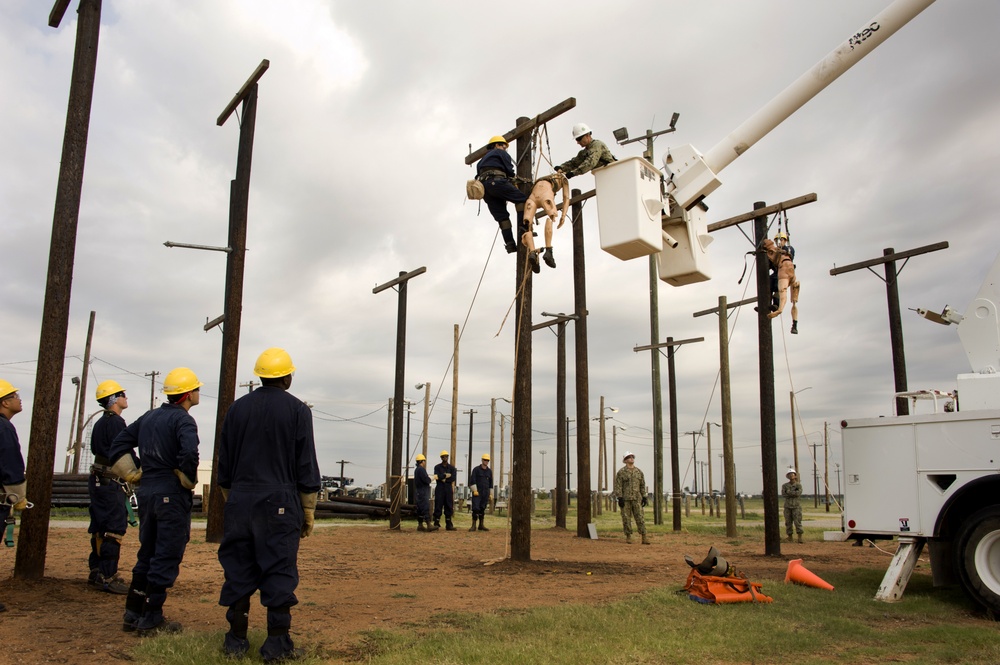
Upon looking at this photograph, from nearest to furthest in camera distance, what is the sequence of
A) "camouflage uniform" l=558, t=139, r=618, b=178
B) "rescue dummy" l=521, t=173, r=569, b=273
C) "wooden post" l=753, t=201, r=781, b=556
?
"camouflage uniform" l=558, t=139, r=618, b=178, "rescue dummy" l=521, t=173, r=569, b=273, "wooden post" l=753, t=201, r=781, b=556

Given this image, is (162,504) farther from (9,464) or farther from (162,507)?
(9,464)

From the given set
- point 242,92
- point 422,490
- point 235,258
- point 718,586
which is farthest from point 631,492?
point 242,92

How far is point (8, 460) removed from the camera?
7047 millimetres

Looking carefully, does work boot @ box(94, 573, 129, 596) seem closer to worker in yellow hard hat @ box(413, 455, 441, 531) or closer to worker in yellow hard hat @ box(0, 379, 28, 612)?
worker in yellow hard hat @ box(0, 379, 28, 612)

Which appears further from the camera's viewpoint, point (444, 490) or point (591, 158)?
point (444, 490)

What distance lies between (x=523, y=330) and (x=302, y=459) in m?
7.12

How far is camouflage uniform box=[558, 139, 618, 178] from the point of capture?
30.4 ft

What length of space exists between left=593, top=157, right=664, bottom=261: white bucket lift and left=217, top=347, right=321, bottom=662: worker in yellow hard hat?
15.2 ft

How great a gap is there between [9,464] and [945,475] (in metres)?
9.83

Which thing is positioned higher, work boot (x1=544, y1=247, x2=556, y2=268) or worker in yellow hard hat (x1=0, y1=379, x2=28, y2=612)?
work boot (x1=544, y1=247, x2=556, y2=268)

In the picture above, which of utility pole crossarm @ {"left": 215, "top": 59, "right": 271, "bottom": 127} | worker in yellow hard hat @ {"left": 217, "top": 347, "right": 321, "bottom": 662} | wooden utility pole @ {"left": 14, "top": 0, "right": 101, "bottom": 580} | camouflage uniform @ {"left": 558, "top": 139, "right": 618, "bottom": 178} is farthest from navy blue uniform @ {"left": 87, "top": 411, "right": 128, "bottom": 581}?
utility pole crossarm @ {"left": 215, "top": 59, "right": 271, "bottom": 127}

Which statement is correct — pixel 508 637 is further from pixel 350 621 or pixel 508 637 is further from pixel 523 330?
pixel 523 330

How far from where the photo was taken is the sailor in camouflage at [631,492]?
17625 mm

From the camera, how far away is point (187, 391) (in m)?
6.52
